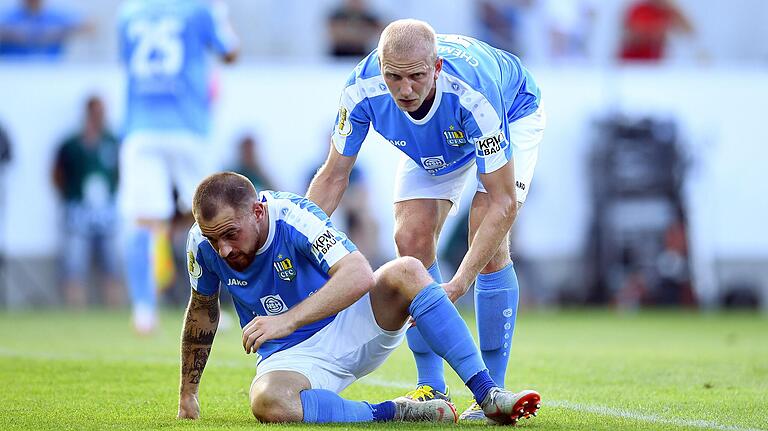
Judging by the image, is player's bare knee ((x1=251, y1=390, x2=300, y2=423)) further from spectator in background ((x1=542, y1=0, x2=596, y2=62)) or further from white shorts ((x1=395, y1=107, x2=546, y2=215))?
spectator in background ((x1=542, y1=0, x2=596, y2=62))

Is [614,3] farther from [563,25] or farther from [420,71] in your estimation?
[420,71]

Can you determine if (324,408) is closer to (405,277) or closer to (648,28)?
(405,277)

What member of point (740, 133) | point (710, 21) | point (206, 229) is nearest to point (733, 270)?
point (740, 133)

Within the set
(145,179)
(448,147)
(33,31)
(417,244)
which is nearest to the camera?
(448,147)

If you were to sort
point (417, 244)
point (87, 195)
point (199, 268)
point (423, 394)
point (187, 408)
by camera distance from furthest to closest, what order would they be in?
point (87, 195)
point (417, 244)
point (423, 394)
point (187, 408)
point (199, 268)

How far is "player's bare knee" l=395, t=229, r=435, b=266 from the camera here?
21.2 feet

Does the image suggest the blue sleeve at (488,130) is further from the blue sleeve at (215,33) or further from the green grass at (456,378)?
the blue sleeve at (215,33)

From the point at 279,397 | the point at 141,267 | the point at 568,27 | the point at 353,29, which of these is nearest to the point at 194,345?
the point at 279,397

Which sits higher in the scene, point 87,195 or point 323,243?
point 323,243

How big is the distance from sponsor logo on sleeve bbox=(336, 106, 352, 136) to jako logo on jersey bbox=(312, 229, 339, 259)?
944mm

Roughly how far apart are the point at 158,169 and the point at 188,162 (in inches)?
12.1

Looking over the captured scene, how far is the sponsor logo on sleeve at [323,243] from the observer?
537 centimetres

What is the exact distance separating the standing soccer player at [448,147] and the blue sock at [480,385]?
39 cm

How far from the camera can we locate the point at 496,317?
6273 mm
